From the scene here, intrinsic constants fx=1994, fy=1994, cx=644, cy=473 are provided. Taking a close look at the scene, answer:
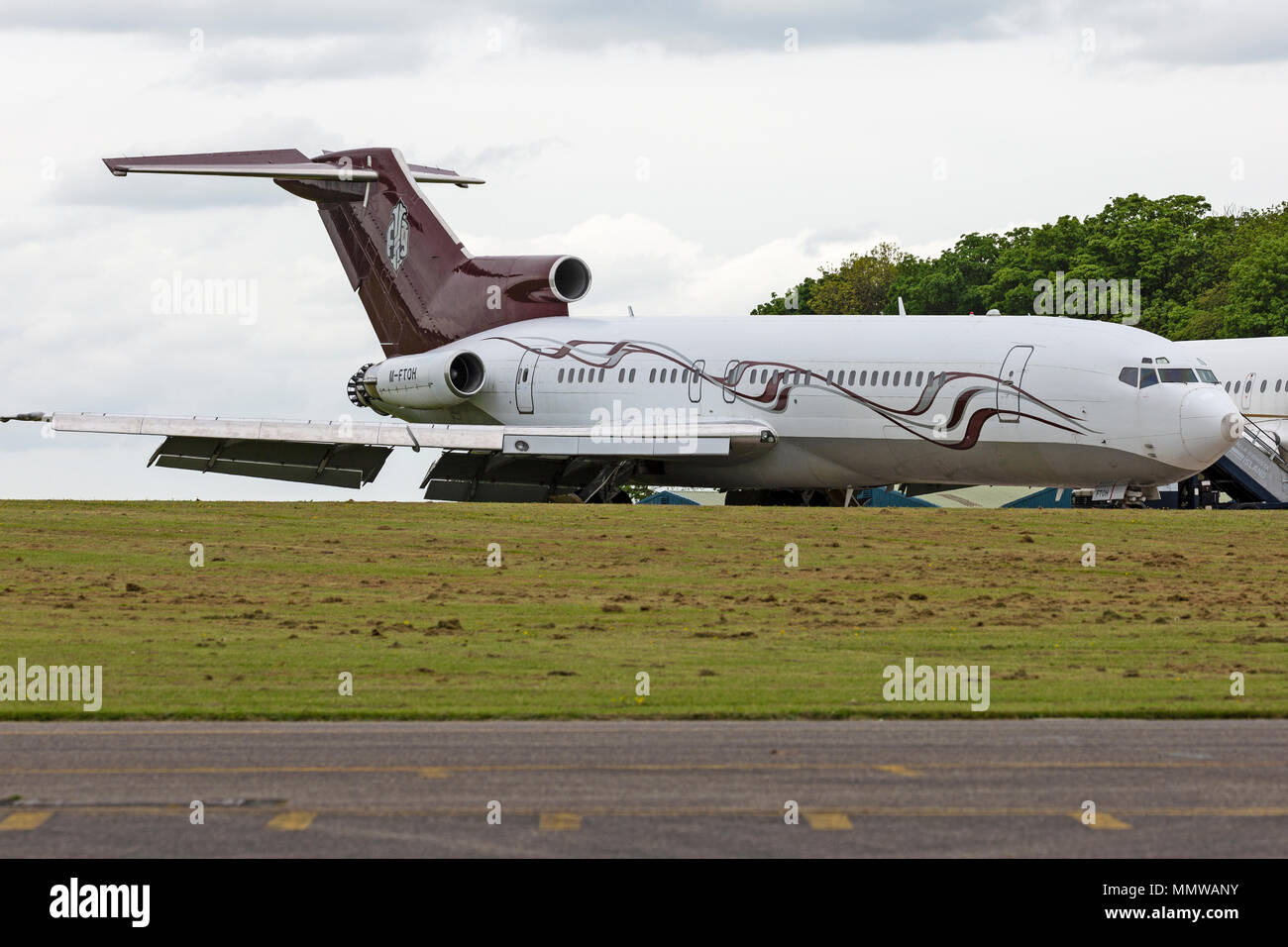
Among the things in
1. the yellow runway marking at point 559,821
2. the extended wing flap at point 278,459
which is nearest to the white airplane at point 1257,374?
the extended wing flap at point 278,459

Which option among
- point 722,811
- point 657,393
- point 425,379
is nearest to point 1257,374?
point 657,393

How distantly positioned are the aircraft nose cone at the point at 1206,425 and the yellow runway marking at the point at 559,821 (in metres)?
30.7

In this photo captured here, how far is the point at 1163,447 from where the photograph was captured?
Result: 4059 cm

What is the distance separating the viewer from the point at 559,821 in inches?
456

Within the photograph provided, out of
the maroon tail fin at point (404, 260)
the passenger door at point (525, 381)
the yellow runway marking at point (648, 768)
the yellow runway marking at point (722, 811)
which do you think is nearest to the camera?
the yellow runway marking at point (722, 811)

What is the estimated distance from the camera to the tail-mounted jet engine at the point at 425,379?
53281 millimetres

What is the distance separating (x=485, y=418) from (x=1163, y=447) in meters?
19.9

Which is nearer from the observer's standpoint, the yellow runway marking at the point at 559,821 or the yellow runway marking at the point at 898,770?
the yellow runway marking at the point at 559,821

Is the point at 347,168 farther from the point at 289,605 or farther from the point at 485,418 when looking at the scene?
the point at 289,605

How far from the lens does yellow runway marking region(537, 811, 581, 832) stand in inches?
446

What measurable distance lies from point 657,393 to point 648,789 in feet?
120

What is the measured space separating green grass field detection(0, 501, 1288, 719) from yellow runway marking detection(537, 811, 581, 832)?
19.1 feet

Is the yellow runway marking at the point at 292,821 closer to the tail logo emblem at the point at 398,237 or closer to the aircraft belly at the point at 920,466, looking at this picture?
the aircraft belly at the point at 920,466

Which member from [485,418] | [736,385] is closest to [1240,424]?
[736,385]
